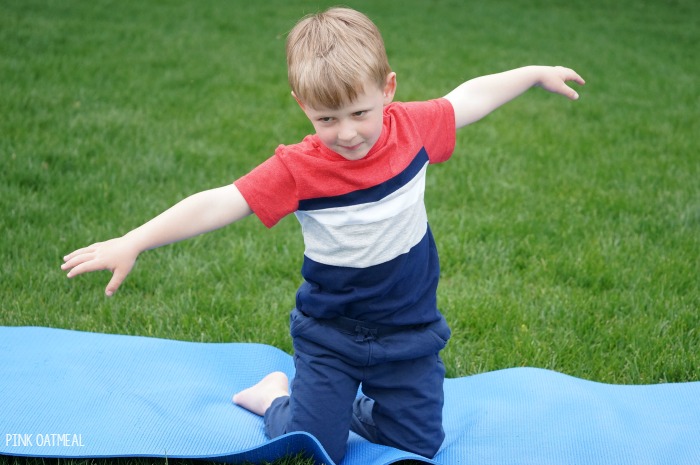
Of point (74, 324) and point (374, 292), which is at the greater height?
point (374, 292)

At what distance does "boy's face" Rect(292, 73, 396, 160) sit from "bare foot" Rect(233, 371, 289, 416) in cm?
86

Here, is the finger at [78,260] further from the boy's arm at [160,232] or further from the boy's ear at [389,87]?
the boy's ear at [389,87]

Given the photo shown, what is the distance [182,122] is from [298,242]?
213cm

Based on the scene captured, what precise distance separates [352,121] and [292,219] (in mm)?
2189

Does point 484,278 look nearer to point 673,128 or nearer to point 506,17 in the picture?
point 673,128

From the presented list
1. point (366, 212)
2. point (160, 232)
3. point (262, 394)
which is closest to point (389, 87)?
point (366, 212)

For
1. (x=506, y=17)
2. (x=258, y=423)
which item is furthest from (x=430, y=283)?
(x=506, y=17)

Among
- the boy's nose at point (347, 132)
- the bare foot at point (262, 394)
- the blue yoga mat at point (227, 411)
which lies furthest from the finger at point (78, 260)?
the bare foot at point (262, 394)

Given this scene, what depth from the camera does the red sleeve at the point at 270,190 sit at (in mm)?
2242

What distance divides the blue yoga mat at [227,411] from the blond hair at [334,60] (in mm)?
950

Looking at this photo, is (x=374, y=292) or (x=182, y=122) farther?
(x=182, y=122)

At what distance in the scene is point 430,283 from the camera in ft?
8.21

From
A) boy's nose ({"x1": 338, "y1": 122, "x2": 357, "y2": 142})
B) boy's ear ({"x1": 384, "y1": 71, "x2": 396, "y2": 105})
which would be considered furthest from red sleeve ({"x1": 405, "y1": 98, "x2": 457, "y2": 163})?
boy's nose ({"x1": 338, "y1": 122, "x2": 357, "y2": 142})

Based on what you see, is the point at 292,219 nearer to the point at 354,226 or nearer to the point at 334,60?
the point at 354,226
